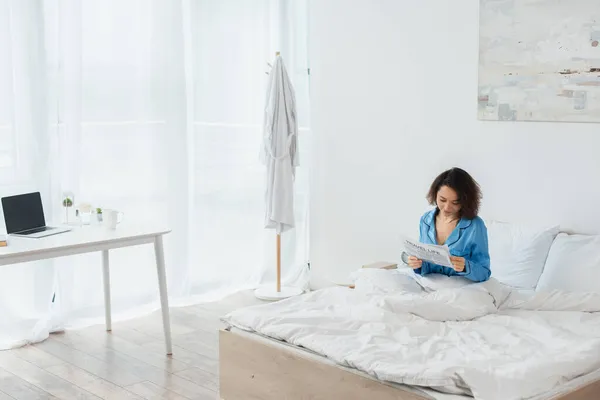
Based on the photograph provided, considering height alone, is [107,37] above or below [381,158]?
above

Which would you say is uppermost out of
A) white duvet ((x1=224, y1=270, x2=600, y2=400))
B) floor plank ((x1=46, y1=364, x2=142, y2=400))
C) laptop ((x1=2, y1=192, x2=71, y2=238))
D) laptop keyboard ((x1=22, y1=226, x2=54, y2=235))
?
laptop ((x1=2, y1=192, x2=71, y2=238))

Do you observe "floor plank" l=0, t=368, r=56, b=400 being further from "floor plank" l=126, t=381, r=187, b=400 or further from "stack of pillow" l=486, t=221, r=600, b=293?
"stack of pillow" l=486, t=221, r=600, b=293

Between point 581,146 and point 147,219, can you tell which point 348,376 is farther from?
point 147,219

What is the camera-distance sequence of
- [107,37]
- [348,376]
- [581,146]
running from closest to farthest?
1. [348,376]
2. [581,146]
3. [107,37]

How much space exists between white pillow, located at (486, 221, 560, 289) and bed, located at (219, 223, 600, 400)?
28 mm

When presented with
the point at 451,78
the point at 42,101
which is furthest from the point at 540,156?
the point at 42,101

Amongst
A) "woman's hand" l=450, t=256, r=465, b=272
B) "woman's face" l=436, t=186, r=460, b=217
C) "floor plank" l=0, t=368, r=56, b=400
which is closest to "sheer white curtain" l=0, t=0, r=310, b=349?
"floor plank" l=0, t=368, r=56, b=400

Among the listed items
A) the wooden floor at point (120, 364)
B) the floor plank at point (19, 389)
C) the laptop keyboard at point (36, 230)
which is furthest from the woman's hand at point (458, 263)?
the laptop keyboard at point (36, 230)

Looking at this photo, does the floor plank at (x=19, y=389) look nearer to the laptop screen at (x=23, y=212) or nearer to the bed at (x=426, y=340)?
the laptop screen at (x=23, y=212)

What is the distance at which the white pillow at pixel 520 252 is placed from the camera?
3842 millimetres

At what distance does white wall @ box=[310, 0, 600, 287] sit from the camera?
13.3 ft

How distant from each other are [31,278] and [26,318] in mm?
224

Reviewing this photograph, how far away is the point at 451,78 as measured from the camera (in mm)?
4457

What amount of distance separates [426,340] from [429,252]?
50 cm
